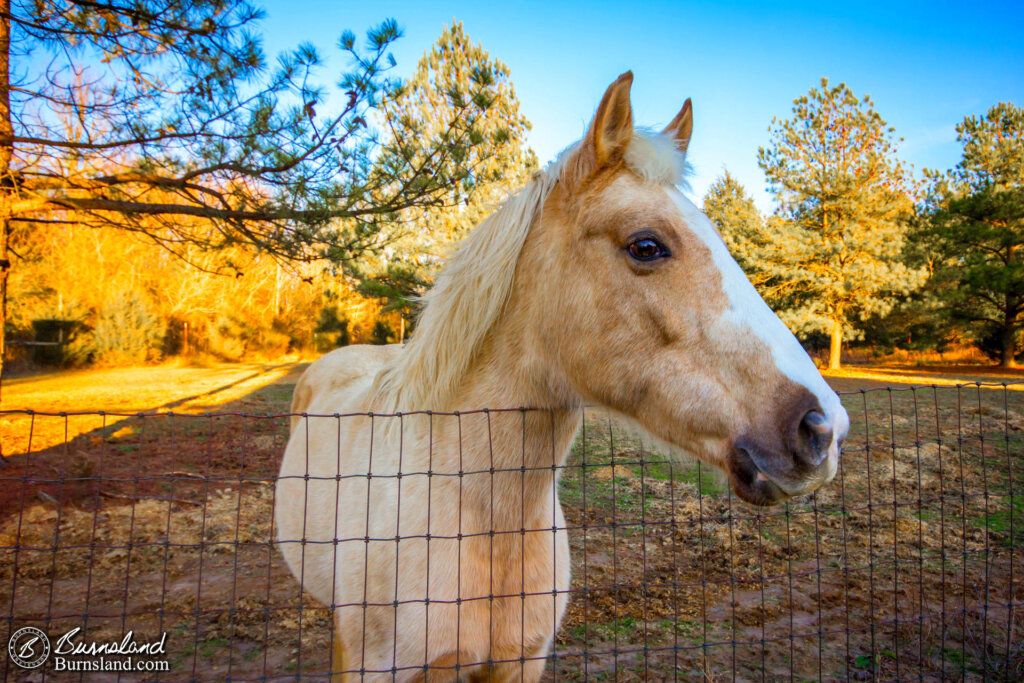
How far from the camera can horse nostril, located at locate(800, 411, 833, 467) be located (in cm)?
115

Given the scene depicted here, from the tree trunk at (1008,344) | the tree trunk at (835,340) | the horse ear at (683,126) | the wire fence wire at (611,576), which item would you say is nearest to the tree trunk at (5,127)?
the wire fence wire at (611,576)

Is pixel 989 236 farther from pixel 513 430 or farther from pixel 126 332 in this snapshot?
pixel 126 332

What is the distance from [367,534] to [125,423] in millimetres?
9454

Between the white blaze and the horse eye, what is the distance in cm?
10

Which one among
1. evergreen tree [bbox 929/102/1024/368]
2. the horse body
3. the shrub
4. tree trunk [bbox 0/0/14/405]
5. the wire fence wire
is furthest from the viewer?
the shrub

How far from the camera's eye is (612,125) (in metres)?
1.55

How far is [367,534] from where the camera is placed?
172 centimetres

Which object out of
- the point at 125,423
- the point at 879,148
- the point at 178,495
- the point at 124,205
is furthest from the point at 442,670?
the point at 879,148

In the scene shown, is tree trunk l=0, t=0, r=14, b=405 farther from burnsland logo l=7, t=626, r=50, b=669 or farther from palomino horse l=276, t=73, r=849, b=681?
palomino horse l=276, t=73, r=849, b=681

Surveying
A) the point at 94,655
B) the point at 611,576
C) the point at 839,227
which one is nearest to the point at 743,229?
the point at 839,227

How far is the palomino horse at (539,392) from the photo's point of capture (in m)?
1.31

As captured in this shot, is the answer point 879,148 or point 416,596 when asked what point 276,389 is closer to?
point 416,596

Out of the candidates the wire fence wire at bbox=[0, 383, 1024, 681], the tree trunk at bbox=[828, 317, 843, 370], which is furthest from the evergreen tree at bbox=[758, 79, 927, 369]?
the wire fence wire at bbox=[0, 383, 1024, 681]

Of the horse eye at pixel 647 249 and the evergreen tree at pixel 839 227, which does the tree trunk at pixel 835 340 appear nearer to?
the evergreen tree at pixel 839 227
